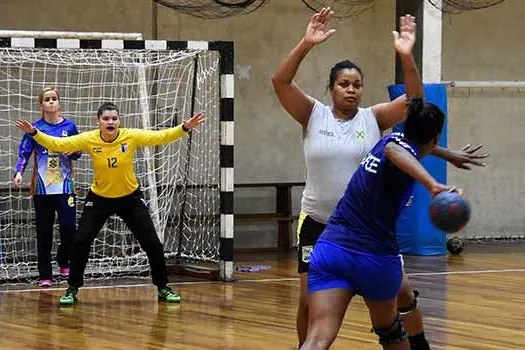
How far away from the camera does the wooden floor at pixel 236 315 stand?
25.3ft

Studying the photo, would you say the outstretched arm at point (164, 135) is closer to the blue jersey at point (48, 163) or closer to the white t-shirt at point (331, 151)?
the blue jersey at point (48, 163)

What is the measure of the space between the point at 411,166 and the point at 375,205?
36cm

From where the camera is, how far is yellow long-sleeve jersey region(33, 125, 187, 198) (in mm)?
9484

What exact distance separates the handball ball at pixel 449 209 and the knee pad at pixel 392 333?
0.80 metres

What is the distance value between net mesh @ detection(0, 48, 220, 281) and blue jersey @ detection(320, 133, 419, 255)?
7088 mm

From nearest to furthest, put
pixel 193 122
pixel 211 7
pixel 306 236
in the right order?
pixel 306 236 → pixel 193 122 → pixel 211 7

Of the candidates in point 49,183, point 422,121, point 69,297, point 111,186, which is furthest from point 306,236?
point 49,183

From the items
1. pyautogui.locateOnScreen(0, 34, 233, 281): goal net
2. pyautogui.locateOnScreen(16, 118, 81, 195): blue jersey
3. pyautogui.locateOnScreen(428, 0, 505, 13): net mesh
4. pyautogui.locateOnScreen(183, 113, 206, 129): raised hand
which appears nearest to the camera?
pyautogui.locateOnScreen(183, 113, 206, 129): raised hand

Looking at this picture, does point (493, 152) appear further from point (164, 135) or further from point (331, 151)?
point (331, 151)

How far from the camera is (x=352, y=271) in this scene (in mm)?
4867

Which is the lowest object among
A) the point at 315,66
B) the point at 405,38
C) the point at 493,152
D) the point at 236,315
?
the point at 236,315

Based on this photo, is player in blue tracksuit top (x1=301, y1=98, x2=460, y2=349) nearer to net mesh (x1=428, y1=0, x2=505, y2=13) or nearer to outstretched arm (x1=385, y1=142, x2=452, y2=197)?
outstretched arm (x1=385, y1=142, x2=452, y2=197)

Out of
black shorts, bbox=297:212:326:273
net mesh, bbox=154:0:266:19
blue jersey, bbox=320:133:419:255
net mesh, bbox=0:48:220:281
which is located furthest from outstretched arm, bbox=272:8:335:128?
net mesh, bbox=154:0:266:19

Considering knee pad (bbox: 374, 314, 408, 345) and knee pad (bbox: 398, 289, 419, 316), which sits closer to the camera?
knee pad (bbox: 374, 314, 408, 345)
